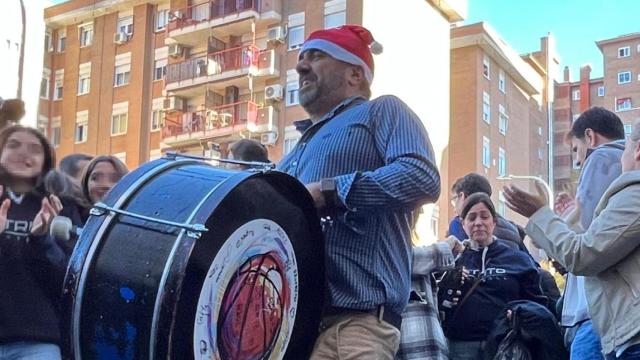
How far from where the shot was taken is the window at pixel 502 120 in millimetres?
37250

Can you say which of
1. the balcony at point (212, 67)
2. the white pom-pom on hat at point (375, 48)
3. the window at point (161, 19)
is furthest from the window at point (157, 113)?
the white pom-pom on hat at point (375, 48)

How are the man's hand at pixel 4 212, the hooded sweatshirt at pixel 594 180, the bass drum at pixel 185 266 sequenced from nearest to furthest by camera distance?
the bass drum at pixel 185 266, the man's hand at pixel 4 212, the hooded sweatshirt at pixel 594 180

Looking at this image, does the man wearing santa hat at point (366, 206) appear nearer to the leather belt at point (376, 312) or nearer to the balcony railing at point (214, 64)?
the leather belt at point (376, 312)

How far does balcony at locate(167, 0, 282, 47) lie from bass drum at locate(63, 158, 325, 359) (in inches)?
981

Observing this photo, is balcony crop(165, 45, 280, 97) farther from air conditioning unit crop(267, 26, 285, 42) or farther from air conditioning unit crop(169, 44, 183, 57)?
air conditioning unit crop(169, 44, 183, 57)

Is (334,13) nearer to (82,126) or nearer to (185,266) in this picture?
(82,126)

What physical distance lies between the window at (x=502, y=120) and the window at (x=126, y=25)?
50.0 feet

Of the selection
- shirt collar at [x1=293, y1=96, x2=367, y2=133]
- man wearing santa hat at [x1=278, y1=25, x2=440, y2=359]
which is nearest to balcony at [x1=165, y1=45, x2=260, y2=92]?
shirt collar at [x1=293, y1=96, x2=367, y2=133]

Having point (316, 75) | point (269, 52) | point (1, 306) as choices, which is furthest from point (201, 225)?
point (269, 52)

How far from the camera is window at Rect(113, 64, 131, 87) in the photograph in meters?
30.9

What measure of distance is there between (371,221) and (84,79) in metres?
31.1

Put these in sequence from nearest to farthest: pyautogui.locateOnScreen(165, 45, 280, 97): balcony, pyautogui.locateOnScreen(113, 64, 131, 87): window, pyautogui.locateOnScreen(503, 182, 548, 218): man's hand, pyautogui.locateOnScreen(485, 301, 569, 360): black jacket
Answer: pyautogui.locateOnScreen(503, 182, 548, 218): man's hand < pyautogui.locateOnScreen(485, 301, 569, 360): black jacket < pyautogui.locateOnScreen(165, 45, 280, 97): balcony < pyautogui.locateOnScreen(113, 64, 131, 87): window

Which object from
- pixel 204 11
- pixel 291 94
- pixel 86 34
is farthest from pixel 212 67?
pixel 86 34

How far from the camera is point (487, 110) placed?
3559 cm
